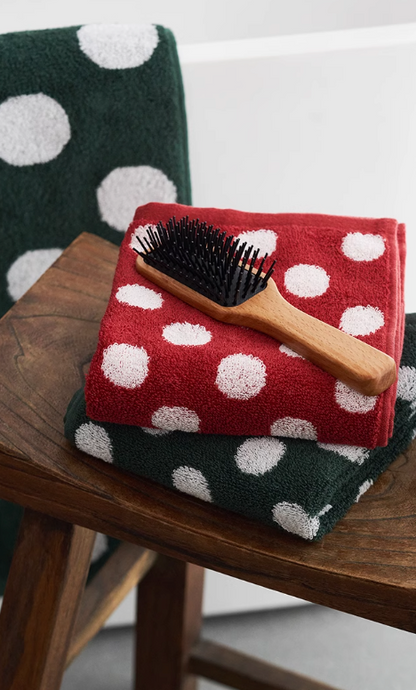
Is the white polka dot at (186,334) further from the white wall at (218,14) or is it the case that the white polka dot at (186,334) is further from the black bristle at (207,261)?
the white wall at (218,14)

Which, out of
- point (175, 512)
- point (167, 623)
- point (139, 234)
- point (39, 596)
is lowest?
point (167, 623)

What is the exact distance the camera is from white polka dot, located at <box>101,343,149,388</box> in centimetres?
41

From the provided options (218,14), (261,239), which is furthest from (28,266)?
(218,14)

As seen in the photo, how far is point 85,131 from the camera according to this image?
71 centimetres

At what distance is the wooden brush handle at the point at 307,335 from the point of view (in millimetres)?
390

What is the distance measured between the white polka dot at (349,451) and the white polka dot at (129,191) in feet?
1.26

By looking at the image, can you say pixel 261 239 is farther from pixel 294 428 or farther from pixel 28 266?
pixel 28 266

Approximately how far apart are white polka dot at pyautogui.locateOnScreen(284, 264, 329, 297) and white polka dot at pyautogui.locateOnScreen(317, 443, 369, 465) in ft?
0.32

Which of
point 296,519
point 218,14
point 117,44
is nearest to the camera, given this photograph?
point 296,519

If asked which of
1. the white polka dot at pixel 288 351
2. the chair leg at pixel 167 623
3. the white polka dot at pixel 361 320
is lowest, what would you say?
the chair leg at pixel 167 623

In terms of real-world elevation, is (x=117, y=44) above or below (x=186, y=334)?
above

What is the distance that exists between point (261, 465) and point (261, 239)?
17 cm

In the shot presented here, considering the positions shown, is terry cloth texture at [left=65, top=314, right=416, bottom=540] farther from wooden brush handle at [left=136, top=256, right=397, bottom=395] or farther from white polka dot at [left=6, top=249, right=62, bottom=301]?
A: white polka dot at [left=6, top=249, right=62, bottom=301]

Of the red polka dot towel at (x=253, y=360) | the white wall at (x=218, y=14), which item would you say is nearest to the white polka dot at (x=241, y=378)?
the red polka dot towel at (x=253, y=360)
